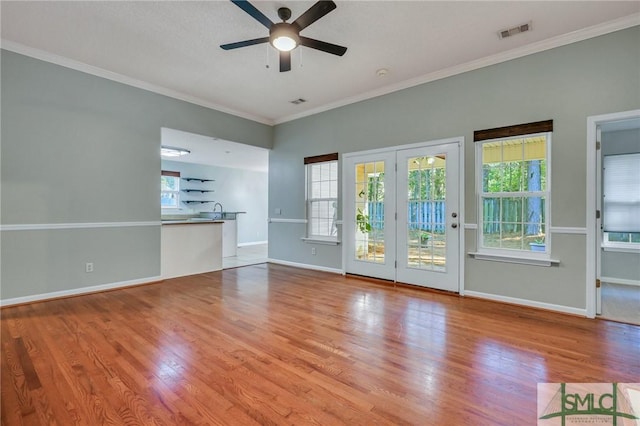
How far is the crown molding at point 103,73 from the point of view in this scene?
3.45 m

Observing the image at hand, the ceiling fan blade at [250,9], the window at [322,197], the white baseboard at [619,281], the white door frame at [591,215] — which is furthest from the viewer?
the window at [322,197]

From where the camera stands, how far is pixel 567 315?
3.19 m

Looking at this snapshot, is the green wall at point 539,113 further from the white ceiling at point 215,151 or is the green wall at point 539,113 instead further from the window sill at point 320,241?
the white ceiling at point 215,151

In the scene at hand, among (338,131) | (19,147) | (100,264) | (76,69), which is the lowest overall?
(100,264)

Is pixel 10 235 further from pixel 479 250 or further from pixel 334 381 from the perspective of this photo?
pixel 479 250

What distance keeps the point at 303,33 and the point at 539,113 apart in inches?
112

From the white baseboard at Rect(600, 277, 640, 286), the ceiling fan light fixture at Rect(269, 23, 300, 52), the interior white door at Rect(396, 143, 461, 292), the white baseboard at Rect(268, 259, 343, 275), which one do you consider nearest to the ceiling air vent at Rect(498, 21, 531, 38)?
the interior white door at Rect(396, 143, 461, 292)

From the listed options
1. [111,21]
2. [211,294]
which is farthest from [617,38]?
[211,294]

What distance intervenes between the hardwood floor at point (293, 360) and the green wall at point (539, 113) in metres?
0.41

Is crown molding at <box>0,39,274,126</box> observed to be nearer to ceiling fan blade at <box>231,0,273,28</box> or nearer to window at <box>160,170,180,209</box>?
ceiling fan blade at <box>231,0,273,28</box>

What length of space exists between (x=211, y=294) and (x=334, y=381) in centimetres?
256

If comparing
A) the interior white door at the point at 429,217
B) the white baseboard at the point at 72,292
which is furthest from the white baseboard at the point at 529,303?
the white baseboard at the point at 72,292

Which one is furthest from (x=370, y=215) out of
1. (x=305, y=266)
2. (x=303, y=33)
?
(x=303, y=33)

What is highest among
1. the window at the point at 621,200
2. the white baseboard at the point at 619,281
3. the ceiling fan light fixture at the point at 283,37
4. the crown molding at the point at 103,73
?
the crown molding at the point at 103,73
